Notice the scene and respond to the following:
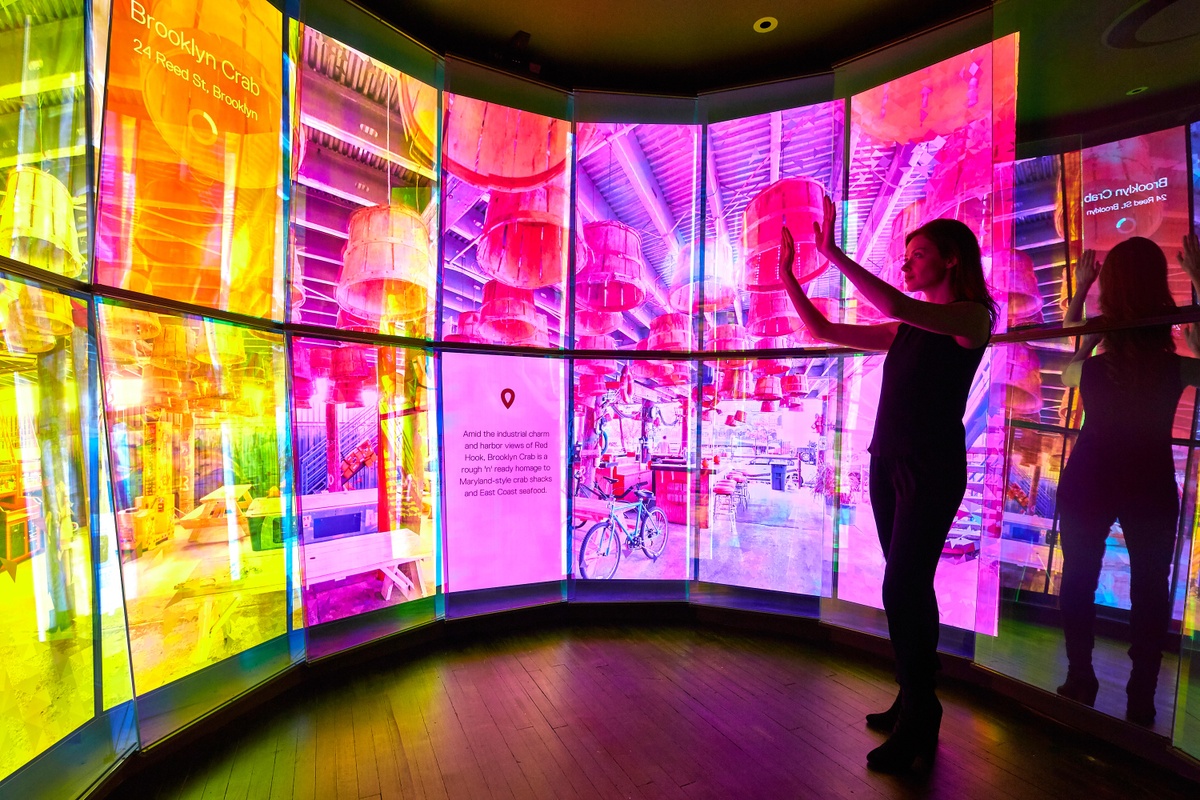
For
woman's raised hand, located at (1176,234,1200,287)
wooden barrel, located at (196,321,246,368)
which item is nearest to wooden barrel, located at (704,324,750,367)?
woman's raised hand, located at (1176,234,1200,287)

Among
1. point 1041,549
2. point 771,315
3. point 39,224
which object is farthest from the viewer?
point 771,315

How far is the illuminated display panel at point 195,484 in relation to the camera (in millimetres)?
2109

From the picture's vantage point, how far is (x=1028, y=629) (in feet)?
8.81

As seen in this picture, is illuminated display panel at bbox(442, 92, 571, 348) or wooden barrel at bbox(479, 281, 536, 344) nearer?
illuminated display panel at bbox(442, 92, 571, 348)

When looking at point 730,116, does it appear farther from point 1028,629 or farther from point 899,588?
point 1028,629

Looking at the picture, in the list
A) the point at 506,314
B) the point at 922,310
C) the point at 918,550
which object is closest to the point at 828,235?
the point at 922,310

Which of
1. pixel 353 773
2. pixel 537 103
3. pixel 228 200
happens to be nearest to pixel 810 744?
pixel 353 773

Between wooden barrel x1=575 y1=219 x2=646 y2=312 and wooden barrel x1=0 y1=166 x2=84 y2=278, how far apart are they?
8.39ft

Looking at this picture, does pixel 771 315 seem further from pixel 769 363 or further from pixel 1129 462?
pixel 1129 462

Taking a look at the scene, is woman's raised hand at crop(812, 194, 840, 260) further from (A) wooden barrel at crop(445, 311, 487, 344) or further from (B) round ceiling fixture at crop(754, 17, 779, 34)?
(A) wooden barrel at crop(445, 311, 487, 344)

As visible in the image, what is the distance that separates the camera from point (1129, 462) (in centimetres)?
236

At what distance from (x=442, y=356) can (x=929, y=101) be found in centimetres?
331

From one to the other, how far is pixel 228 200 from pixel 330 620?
7.23 feet

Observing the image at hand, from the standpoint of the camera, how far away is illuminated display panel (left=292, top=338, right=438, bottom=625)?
285 centimetres
